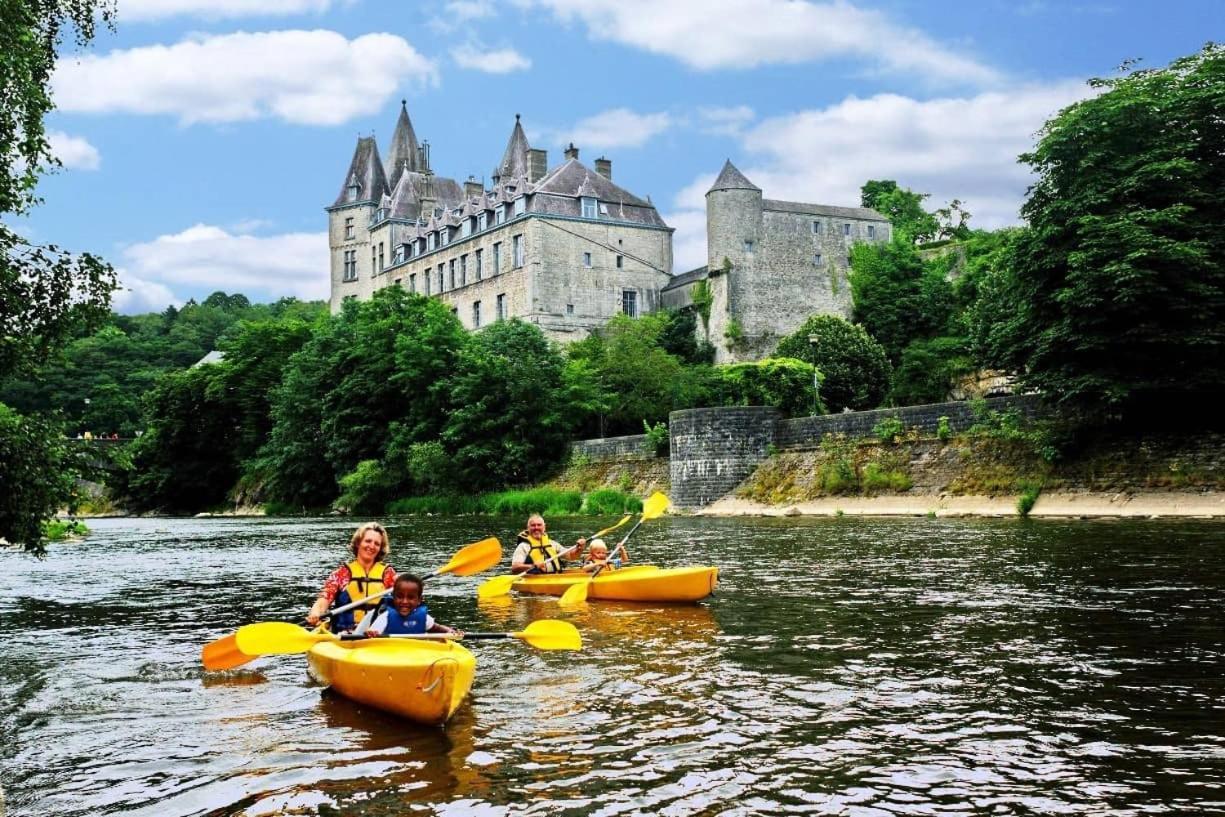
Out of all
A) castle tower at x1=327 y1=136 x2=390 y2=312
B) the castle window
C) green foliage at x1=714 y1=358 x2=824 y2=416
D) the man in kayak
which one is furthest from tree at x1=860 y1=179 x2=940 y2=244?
the man in kayak

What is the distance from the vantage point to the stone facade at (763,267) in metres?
62.6

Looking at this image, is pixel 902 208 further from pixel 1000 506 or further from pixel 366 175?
pixel 1000 506

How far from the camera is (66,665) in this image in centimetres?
1005

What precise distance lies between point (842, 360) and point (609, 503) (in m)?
16.5

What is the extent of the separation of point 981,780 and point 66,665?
7860mm

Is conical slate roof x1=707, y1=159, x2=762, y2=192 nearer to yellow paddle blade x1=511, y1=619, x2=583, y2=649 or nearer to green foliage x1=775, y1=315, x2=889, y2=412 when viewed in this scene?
green foliage x1=775, y1=315, x2=889, y2=412

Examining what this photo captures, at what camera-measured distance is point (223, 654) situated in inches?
360

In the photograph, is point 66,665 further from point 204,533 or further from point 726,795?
point 204,533

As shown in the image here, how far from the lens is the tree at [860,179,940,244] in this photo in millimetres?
74938

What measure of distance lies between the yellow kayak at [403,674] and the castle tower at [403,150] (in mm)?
82825

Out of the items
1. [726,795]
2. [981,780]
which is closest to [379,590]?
[726,795]

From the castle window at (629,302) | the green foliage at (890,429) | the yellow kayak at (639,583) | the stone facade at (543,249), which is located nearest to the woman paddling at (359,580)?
the yellow kayak at (639,583)

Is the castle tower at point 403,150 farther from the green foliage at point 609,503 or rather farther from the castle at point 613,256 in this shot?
the green foliage at point 609,503

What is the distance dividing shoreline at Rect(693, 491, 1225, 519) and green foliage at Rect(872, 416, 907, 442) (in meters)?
1.87
